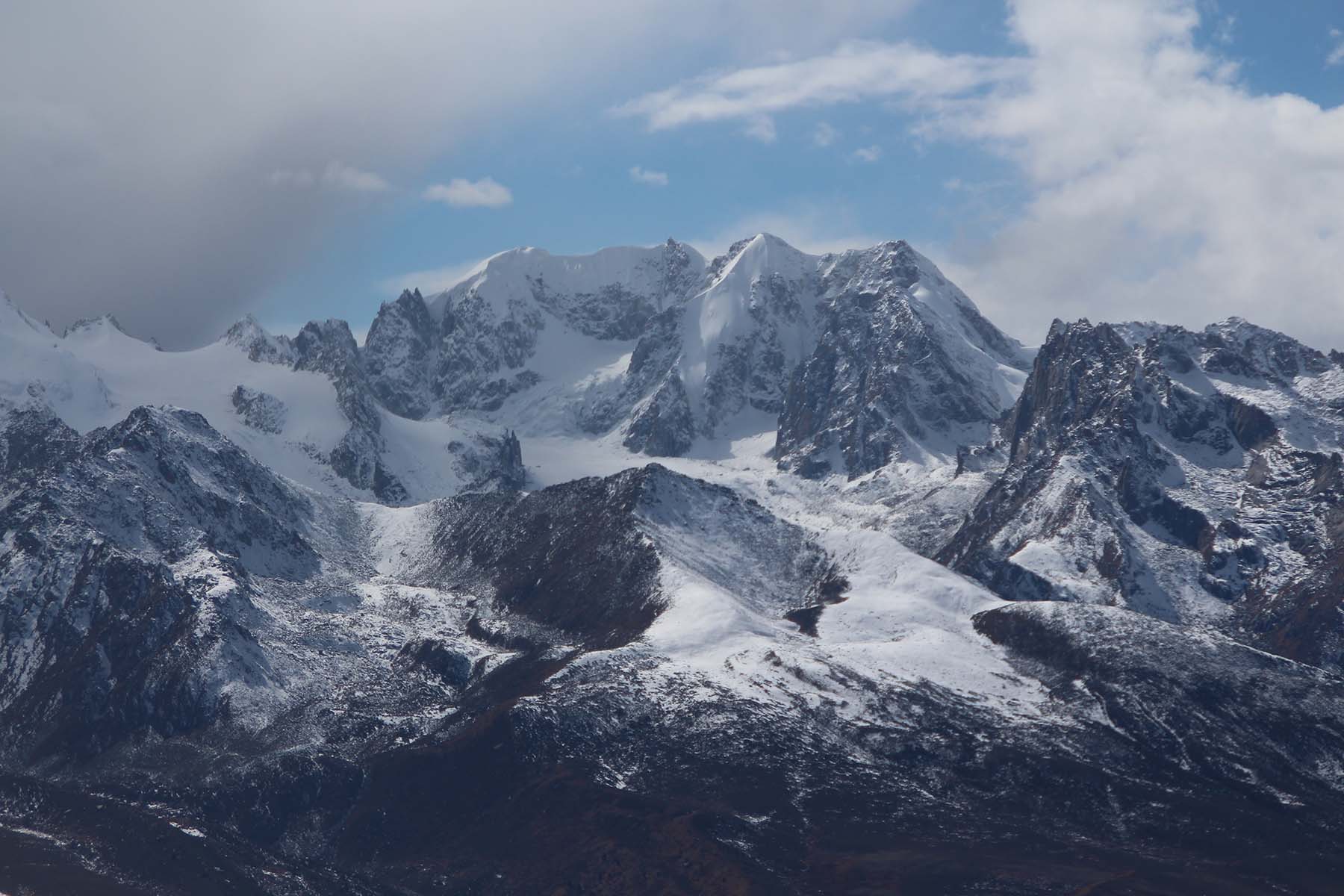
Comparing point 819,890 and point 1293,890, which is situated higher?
point 1293,890

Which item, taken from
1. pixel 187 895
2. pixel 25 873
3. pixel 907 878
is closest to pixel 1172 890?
pixel 907 878

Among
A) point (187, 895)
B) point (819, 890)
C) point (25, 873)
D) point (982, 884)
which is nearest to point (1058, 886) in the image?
point (982, 884)

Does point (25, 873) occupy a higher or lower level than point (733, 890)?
lower

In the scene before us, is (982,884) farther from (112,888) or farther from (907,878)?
(112,888)

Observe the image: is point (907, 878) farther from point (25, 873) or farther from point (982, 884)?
point (25, 873)

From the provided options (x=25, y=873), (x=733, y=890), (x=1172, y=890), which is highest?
(x=1172, y=890)

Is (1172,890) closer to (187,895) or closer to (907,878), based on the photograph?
(907,878)

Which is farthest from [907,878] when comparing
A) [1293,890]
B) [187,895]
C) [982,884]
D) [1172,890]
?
[187,895]

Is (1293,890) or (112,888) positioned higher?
(1293,890)
